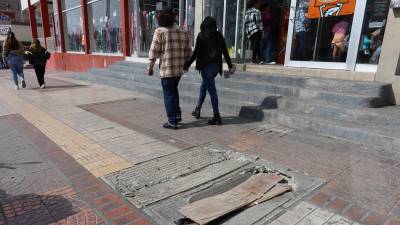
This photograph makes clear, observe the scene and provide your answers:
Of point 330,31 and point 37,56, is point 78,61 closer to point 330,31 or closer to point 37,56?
point 37,56

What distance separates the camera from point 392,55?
4953 mm

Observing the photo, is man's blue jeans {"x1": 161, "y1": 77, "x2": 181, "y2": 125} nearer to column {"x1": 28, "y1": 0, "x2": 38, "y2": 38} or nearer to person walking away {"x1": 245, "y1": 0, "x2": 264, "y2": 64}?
person walking away {"x1": 245, "y1": 0, "x2": 264, "y2": 64}

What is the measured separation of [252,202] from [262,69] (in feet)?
15.5

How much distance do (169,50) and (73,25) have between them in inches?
565

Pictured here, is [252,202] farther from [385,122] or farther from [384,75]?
[384,75]

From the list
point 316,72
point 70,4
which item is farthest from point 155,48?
point 70,4

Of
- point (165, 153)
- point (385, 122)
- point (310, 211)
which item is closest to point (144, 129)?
point (165, 153)

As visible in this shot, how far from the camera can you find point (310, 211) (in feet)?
8.12

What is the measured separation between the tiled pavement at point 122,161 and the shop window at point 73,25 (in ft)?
34.8

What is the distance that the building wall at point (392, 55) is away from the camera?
4.86 meters

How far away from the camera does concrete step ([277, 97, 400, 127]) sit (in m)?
4.25

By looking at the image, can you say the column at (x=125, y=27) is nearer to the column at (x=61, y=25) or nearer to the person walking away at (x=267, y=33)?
the person walking away at (x=267, y=33)

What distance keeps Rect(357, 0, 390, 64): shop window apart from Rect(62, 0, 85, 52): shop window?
13432 mm

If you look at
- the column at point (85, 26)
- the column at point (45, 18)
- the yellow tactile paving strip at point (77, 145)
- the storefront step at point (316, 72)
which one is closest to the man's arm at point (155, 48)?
the yellow tactile paving strip at point (77, 145)
